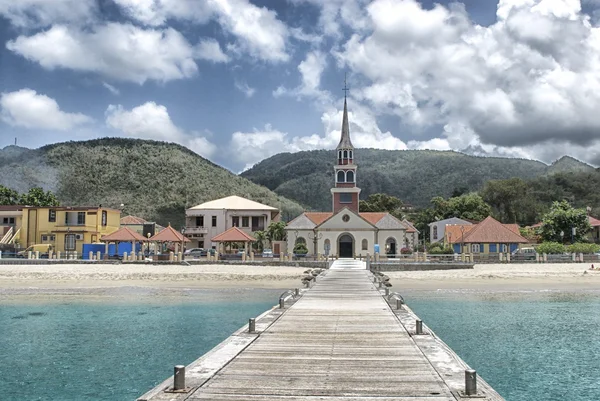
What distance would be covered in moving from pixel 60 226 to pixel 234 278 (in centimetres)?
2523

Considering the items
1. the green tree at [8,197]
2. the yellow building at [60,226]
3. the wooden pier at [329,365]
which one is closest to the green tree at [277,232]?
the yellow building at [60,226]

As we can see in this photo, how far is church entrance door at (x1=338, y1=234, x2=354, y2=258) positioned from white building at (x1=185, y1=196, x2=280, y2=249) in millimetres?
16174

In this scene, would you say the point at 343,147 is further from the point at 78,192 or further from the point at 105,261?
the point at 78,192

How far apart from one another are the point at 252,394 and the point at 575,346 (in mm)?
13321

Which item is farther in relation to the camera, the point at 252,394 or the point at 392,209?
the point at 392,209

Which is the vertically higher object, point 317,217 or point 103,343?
point 317,217

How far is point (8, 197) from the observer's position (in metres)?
76.5

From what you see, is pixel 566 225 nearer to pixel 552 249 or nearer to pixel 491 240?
pixel 552 249

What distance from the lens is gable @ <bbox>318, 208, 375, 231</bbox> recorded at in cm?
5731

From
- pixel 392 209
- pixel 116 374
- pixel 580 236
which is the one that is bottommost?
pixel 116 374

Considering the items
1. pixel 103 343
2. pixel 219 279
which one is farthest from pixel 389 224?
pixel 103 343

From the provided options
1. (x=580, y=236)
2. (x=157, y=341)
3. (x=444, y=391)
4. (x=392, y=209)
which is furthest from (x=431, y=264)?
(x=392, y=209)

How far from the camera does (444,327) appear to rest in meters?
20.9

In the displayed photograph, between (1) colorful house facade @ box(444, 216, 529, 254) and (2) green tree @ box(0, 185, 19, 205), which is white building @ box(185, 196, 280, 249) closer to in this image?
(2) green tree @ box(0, 185, 19, 205)
